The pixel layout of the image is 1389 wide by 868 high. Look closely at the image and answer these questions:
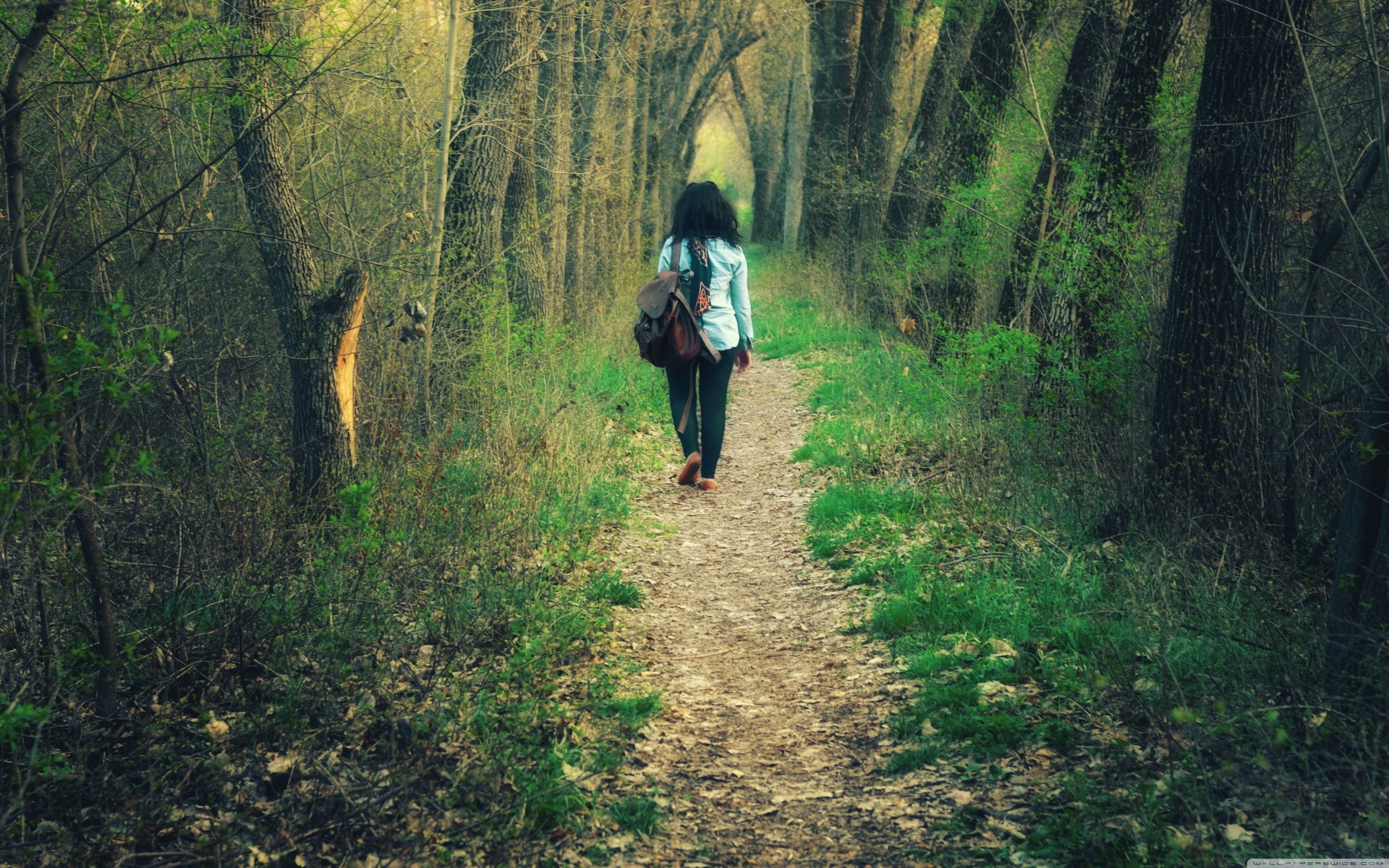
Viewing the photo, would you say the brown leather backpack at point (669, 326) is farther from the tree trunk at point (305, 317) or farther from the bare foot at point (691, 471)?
the tree trunk at point (305, 317)

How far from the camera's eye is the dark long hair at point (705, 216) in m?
7.43

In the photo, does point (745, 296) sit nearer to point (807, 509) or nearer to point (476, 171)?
point (807, 509)


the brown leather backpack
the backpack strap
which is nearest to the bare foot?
the backpack strap

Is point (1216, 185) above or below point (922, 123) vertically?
below

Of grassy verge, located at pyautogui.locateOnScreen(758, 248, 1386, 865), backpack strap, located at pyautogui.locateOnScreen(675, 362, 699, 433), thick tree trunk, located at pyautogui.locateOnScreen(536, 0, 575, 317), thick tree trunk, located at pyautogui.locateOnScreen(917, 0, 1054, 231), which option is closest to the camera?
grassy verge, located at pyautogui.locateOnScreen(758, 248, 1386, 865)

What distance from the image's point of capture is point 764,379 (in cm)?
1398

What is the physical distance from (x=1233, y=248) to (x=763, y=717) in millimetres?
3664

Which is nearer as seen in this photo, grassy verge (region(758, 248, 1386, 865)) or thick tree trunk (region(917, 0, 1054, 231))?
grassy verge (region(758, 248, 1386, 865))

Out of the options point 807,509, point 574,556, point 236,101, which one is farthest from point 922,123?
point 236,101

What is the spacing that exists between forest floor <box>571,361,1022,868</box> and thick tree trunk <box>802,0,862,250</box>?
1322 centimetres

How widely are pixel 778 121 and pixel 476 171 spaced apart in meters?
26.1

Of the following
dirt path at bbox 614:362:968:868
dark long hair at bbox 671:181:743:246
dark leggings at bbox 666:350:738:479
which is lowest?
dirt path at bbox 614:362:968:868

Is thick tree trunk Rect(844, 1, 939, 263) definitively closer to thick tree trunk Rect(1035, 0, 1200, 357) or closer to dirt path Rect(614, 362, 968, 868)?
thick tree trunk Rect(1035, 0, 1200, 357)

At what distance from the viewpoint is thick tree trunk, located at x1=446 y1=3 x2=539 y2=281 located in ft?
29.1
